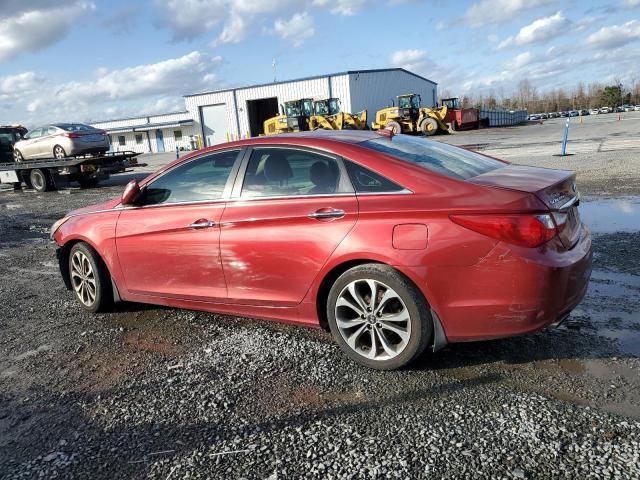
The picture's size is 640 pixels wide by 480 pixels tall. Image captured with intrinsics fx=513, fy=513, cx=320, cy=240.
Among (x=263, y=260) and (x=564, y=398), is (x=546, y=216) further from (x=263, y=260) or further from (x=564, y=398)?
(x=263, y=260)

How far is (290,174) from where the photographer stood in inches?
151

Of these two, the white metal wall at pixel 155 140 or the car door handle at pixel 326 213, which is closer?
the car door handle at pixel 326 213

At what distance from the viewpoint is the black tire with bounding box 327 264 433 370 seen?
10.6 feet

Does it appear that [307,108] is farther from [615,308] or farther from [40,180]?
[615,308]

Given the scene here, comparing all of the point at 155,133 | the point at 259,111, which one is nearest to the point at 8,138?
the point at 259,111

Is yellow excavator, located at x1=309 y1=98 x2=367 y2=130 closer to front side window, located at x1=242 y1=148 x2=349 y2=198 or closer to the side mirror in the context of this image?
the side mirror

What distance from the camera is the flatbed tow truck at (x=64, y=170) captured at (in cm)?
1745

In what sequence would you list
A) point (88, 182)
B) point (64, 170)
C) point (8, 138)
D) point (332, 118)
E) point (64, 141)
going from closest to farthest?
point (64, 170) < point (64, 141) < point (88, 182) < point (8, 138) < point (332, 118)

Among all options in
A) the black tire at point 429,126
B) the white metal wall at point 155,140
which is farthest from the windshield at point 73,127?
the white metal wall at point 155,140

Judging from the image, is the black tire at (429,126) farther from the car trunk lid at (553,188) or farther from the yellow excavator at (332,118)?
the car trunk lid at (553,188)

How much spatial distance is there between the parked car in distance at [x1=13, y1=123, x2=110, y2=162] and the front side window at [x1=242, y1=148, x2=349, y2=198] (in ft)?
53.2

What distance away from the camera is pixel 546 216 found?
119 inches

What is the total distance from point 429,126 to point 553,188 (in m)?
35.9

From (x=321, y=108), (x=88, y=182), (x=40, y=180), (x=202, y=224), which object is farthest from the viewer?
(x=321, y=108)
